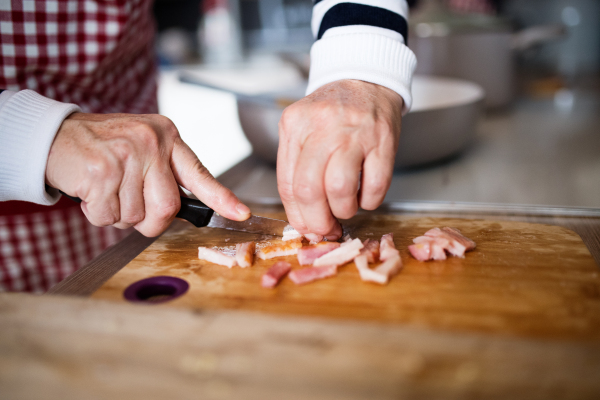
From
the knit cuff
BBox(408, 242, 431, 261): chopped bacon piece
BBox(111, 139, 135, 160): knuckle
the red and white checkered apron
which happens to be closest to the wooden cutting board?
BBox(408, 242, 431, 261): chopped bacon piece

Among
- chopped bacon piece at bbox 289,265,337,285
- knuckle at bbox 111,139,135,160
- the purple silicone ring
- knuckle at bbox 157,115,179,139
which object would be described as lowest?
the purple silicone ring

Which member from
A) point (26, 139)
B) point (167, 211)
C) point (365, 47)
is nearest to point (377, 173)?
point (365, 47)

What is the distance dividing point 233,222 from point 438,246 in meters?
0.46

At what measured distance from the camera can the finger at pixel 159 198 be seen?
0.85 metres

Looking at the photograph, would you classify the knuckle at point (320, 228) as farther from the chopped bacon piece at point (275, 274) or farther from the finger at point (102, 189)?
the finger at point (102, 189)

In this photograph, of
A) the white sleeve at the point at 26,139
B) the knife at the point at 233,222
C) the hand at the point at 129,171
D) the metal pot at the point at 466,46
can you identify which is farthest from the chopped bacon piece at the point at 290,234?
the metal pot at the point at 466,46

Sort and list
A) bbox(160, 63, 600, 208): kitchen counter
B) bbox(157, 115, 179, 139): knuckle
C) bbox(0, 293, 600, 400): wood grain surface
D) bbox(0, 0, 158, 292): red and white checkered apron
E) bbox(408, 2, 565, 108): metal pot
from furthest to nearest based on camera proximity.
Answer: bbox(408, 2, 565, 108): metal pot, bbox(160, 63, 600, 208): kitchen counter, bbox(0, 0, 158, 292): red and white checkered apron, bbox(157, 115, 179, 139): knuckle, bbox(0, 293, 600, 400): wood grain surface

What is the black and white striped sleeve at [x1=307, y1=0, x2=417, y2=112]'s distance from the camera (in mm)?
952

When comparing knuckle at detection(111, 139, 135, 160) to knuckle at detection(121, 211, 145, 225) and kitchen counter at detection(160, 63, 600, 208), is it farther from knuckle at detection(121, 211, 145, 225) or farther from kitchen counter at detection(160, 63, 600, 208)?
kitchen counter at detection(160, 63, 600, 208)

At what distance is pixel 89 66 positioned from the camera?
4.09ft

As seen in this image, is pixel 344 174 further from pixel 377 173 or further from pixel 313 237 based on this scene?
pixel 313 237

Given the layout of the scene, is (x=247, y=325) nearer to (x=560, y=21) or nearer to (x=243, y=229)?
(x=243, y=229)

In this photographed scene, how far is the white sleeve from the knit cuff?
0.56 m

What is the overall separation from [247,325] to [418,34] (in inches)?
68.0
